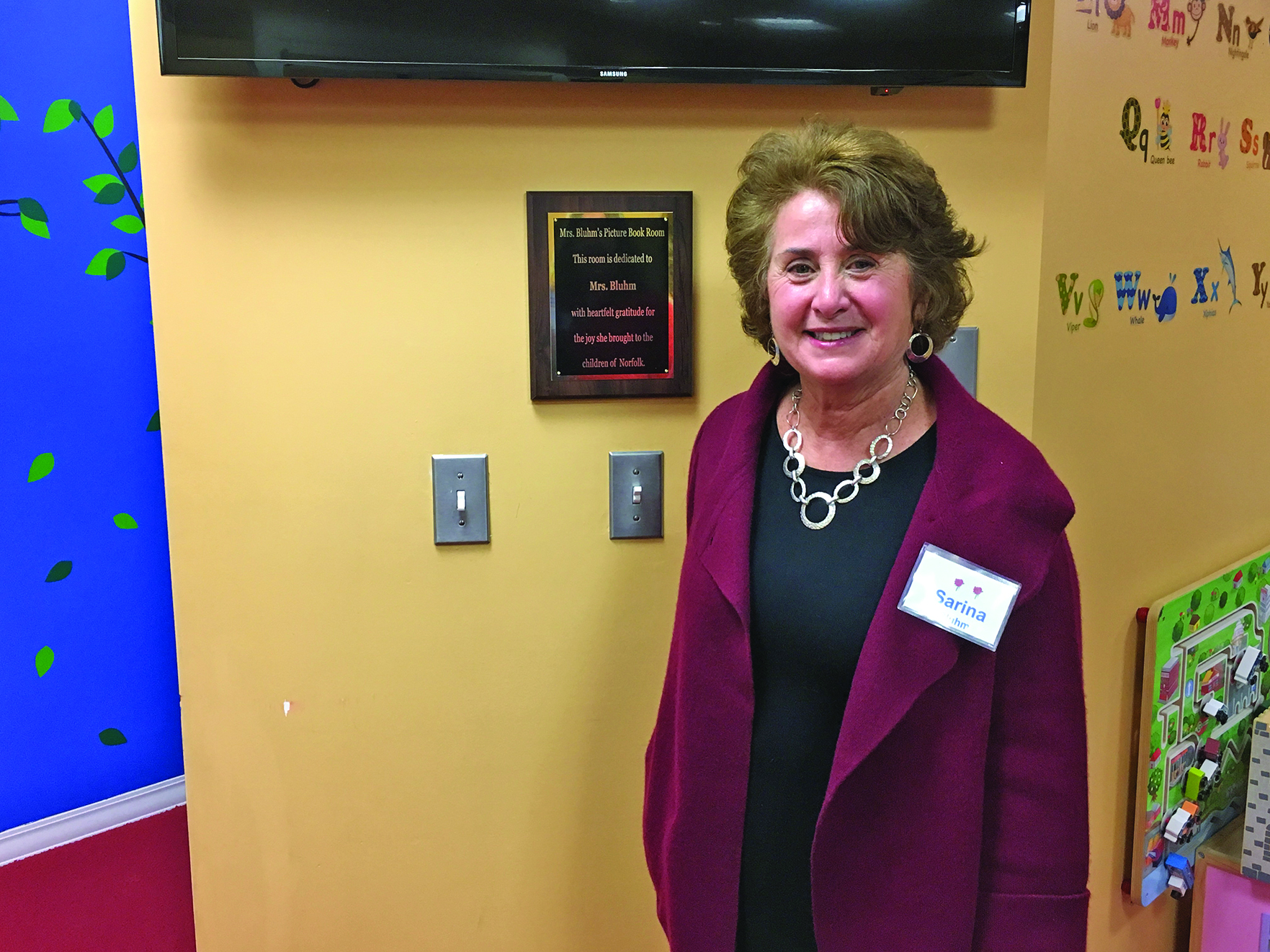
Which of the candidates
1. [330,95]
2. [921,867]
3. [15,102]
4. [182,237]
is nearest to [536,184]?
[330,95]

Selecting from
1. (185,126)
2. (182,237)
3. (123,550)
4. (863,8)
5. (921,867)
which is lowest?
(921,867)

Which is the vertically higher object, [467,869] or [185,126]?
[185,126]

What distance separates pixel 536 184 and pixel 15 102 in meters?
0.84

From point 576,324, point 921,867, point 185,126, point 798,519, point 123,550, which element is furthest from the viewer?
point 123,550

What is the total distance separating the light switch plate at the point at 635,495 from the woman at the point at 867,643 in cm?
28

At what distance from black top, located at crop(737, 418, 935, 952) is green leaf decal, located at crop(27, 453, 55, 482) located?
1.18 meters

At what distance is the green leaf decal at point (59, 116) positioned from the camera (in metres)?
1.54

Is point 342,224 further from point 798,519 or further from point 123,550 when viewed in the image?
point 798,519

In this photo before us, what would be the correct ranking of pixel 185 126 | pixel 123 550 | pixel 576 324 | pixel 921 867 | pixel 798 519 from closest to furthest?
pixel 921 867 < pixel 798 519 < pixel 185 126 < pixel 576 324 < pixel 123 550

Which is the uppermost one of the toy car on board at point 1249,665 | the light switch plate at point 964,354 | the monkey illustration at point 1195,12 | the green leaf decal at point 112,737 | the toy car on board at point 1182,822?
the monkey illustration at point 1195,12

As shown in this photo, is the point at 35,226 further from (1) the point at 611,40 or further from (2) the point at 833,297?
(2) the point at 833,297

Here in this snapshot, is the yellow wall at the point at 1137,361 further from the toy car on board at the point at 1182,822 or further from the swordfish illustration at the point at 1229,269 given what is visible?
the toy car on board at the point at 1182,822

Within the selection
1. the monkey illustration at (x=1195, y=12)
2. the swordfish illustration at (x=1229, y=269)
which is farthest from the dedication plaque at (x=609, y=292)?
the swordfish illustration at (x=1229, y=269)

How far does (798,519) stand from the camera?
1.30 m
